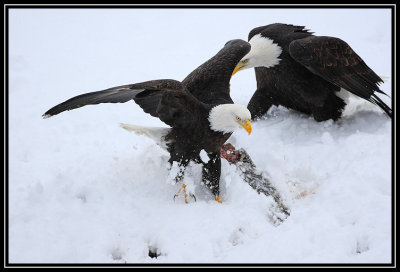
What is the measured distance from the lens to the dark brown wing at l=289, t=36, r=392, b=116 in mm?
4141

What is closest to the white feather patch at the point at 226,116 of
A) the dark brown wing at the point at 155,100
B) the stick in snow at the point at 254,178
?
the dark brown wing at the point at 155,100

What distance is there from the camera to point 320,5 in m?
5.34

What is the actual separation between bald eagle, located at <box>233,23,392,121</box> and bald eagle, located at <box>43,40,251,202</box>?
705 millimetres

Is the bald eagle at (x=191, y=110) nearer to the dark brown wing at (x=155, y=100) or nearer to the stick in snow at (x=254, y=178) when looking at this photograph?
the dark brown wing at (x=155, y=100)

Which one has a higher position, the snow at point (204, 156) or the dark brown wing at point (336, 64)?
the dark brown wing at point (336, 64)

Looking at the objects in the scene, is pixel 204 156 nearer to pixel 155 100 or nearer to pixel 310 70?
pixel 155 100

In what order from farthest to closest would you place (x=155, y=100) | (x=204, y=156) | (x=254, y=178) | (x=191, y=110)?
1. (x=254, y=178)
2. (x=204, y=156)
3. (x=191, y=110)
4. (x=155, y=100)

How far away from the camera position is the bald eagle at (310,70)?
419 centimetres

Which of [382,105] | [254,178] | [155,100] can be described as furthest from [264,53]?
[155,100]

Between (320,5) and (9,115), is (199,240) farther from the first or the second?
(320,5)

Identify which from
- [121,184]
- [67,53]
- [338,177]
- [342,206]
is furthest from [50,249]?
[67,53]

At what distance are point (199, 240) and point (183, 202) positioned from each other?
1.90ft

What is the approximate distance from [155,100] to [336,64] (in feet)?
7.43

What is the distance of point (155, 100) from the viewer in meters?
3.03
